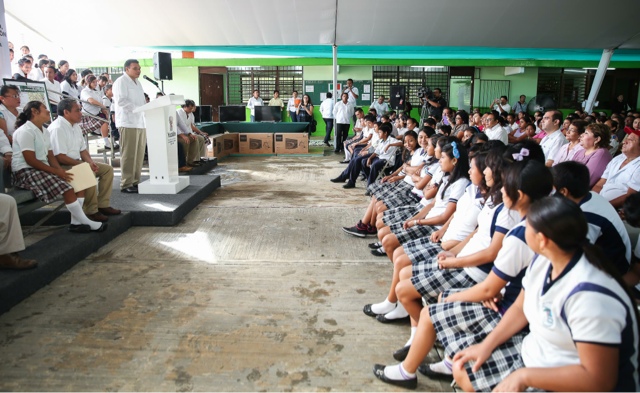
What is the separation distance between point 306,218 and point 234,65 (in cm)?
926

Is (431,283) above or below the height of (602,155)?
below

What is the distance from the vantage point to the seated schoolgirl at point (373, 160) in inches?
212

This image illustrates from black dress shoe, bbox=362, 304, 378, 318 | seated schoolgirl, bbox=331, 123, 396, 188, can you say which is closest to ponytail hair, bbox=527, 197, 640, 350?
black dress shoe, bbox=362, 304, 378, 318

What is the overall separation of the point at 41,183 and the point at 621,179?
383cm

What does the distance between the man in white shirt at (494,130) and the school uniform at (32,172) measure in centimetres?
451

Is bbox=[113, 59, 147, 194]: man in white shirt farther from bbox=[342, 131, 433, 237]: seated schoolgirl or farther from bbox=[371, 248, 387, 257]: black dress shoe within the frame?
bbox=[371, 248, 387, 257]: black dress shoe

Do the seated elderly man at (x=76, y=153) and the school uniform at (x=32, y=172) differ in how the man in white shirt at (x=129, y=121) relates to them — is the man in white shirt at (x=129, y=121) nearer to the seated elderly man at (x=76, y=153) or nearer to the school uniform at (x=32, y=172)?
the seated elderly man at (x=76, y=153)

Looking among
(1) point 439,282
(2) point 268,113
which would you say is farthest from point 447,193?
(2) point 268,113

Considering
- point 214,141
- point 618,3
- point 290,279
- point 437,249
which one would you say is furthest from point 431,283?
point 618,3

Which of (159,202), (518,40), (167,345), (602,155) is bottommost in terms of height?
(167,345)

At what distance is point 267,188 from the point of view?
225 inches

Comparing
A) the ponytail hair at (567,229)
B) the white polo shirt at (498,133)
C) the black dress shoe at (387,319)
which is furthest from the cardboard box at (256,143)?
the ponytail hair at (567,229)

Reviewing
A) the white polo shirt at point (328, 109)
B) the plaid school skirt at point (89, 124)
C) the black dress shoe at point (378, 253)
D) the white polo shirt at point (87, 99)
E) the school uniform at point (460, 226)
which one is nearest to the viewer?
the school uniform at point (460, 226)

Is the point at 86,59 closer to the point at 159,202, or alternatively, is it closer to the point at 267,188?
the point at 267,188
